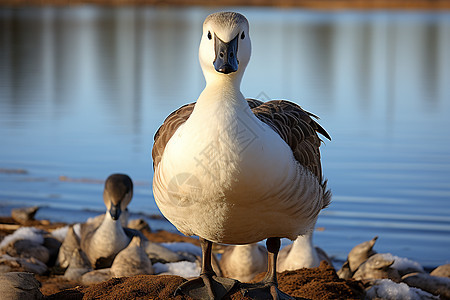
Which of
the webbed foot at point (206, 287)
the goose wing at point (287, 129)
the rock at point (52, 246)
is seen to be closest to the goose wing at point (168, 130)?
the goose wing at point (287, 129)

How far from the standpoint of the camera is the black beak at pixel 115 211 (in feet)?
26.1

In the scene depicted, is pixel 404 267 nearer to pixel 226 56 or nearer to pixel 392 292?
pixel 392 292

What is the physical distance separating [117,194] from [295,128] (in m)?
3.65

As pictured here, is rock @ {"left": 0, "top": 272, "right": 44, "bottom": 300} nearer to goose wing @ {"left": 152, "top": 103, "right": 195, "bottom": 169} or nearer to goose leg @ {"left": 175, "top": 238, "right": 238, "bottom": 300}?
goose leg @ {"left": 175, "top": 238, "right": 238, "bottom": 300}

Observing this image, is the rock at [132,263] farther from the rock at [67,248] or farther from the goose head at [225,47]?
the goose head at [225,47]

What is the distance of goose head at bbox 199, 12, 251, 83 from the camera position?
14.2ft

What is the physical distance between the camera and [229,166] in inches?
168

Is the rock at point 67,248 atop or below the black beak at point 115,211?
below

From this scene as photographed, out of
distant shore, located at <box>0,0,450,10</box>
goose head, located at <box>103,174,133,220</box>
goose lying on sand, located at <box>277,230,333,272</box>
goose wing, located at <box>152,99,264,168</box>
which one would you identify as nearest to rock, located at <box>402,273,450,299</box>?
goose lying on sand, located at <box>277,230,333,272</box>

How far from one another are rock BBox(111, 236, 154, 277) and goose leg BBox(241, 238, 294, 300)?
6.94ft

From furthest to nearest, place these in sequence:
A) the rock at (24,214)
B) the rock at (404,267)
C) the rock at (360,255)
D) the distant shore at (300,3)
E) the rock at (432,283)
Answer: the distant shore at (300,3) < the rock at (24,214) < the rock at (360,255) < the rock at (404,267) < the rock at (432,283)

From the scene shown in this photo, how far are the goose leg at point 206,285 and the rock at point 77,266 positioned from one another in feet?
8.81

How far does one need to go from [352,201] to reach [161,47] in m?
26.1

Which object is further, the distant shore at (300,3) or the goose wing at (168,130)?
the distant shore at (300,3)
